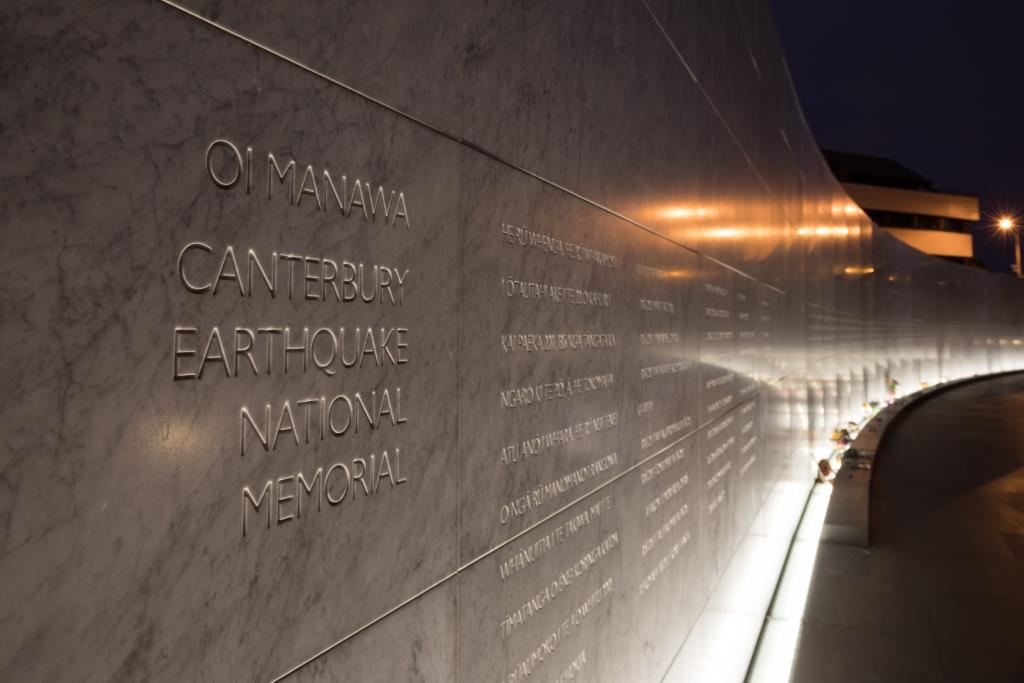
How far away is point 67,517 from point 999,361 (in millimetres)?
39803

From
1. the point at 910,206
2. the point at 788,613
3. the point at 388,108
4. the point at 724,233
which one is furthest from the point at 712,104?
the point at 910,206

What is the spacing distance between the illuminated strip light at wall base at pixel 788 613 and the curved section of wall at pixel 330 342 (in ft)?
6.78

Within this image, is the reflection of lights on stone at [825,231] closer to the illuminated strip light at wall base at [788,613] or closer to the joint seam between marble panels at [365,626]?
the illuminated strip light at wall base at [788,613]

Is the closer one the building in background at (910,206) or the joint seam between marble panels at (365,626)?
the joint seam between marble panels at (365,626)

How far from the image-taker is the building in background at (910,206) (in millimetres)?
47278

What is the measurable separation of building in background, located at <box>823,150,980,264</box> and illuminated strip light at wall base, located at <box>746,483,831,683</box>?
4324cm

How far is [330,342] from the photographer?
129 cm

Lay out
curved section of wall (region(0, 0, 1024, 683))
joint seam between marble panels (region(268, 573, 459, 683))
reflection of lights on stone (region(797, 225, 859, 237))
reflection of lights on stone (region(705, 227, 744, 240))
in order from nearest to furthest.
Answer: curved section of wall (region(0, 0, 1024, 683)), joint seam between marble panels (region(268, 573, 459, 683)), reflection of lights on stone (region(705, 227, 744, 240)), reflection of lights on stone (region(797, 225, 859, 237))

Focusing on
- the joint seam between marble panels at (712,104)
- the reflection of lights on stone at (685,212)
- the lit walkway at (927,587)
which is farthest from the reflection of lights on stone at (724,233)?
the lit walkway at (927,587)

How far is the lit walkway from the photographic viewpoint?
4910 mm

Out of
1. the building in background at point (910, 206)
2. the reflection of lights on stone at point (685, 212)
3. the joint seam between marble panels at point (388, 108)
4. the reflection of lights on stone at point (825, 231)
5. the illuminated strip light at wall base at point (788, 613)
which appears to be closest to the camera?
the joint seam between marble panels at point (388, 108)

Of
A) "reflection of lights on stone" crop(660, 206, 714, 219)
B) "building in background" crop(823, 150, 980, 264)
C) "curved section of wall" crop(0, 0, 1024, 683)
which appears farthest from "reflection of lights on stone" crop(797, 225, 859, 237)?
"building in background" crop(823, 150, 980, 264)

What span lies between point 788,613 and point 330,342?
566 cm

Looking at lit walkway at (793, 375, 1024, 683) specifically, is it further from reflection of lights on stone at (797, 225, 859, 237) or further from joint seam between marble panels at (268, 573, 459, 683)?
joint seam between marble panels at (268, 573, 459, 683)
